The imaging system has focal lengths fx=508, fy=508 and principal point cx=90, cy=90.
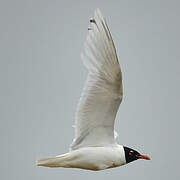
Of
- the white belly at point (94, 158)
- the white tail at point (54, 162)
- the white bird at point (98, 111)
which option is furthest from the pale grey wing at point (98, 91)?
the white tail at point (54, 162)

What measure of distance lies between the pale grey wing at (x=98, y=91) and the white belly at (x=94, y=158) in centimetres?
11

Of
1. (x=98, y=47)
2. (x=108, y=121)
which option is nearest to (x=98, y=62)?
(x=98, y=47)

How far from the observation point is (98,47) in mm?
6277

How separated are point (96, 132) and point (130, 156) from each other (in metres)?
0.66

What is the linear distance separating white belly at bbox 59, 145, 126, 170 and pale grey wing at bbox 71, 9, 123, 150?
0.11m

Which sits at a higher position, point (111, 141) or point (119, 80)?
point (119, 80)

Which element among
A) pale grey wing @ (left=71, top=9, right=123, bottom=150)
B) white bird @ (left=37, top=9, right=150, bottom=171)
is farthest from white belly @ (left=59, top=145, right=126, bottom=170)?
pale grey wing @ (left=71, top=9, right=123, bottom=150)

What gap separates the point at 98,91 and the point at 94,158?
3.40 ft

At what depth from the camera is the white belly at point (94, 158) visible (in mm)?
6941

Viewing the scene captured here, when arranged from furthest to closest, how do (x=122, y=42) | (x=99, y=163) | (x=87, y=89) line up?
1. (x=122, y=42)
2. (x=99, y=163)
3. (x=87, y=89)

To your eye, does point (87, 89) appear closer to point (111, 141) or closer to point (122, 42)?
point (111, 141)

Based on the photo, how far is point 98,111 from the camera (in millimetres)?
6793

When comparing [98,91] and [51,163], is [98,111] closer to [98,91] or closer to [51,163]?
[98,91]

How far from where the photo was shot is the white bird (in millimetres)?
6242
